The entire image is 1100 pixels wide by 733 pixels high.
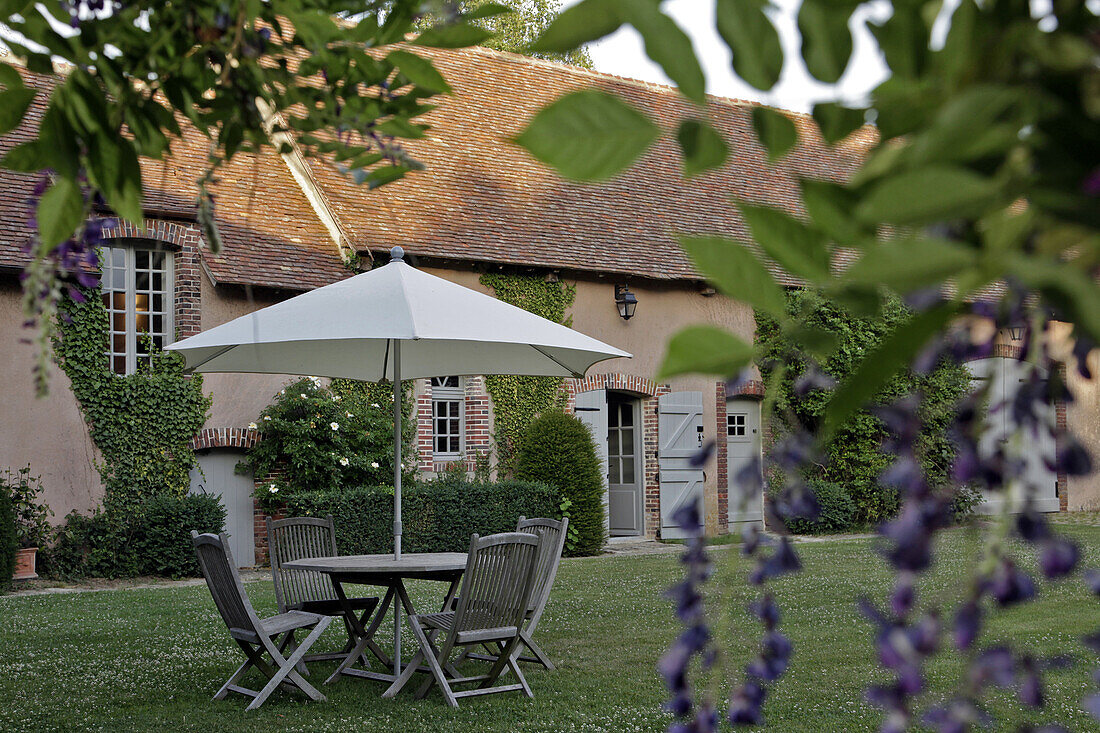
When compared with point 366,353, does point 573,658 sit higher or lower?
lower

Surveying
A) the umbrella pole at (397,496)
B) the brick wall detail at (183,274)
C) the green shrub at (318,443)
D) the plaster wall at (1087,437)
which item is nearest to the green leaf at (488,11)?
the umbrella pole at (397,496)

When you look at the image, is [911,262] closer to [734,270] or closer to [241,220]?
[734,270]

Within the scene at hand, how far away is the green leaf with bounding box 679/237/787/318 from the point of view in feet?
1.73

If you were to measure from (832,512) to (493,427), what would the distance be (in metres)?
5.54

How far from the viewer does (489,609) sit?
18.8ft

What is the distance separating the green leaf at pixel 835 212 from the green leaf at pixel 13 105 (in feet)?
2.70

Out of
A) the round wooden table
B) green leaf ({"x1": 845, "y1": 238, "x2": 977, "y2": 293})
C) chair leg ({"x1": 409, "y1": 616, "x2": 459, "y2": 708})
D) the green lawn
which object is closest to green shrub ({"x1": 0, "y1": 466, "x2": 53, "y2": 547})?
the green lawn

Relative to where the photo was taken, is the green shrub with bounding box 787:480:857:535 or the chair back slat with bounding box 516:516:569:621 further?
the green shrub with bounding box 787:480:857:535

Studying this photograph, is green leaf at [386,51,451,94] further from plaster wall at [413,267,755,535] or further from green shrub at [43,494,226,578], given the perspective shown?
A: plaster wall at [413,267,755,535]

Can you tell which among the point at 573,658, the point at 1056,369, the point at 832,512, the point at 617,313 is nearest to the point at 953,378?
the point at 832,512

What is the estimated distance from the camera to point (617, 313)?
596 inches

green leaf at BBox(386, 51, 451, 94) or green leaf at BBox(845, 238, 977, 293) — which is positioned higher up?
green leaf at BBox(386, 51, 451, 94)

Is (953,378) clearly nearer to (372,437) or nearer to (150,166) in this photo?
(372,437)

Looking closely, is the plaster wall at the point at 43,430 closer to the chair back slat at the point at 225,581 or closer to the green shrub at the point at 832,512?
the chair back slat at the point at 225,581
